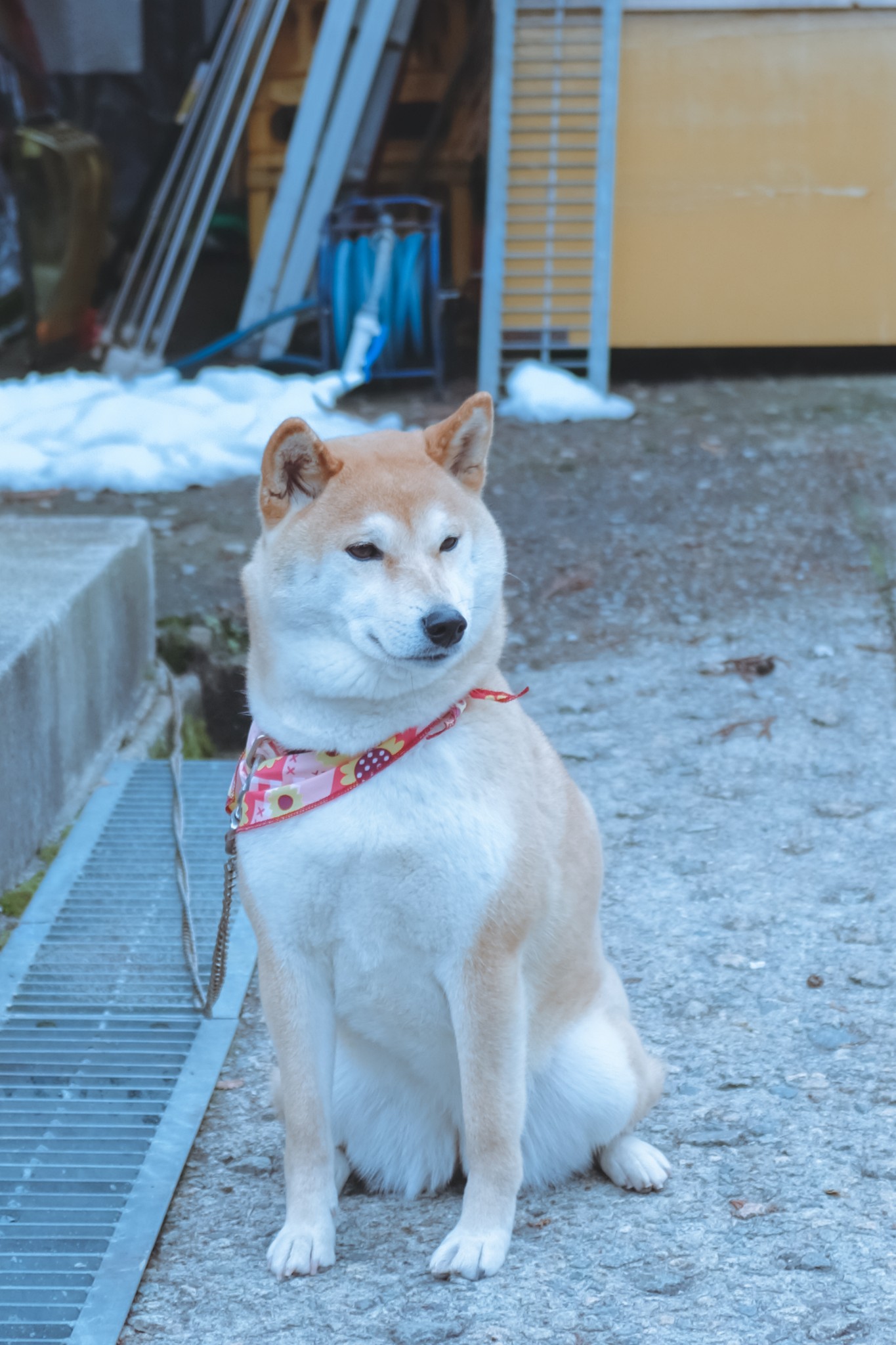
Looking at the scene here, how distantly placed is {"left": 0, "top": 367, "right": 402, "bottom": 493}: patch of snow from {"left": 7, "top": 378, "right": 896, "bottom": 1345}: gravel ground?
0.22m

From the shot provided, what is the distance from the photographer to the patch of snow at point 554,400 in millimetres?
6293

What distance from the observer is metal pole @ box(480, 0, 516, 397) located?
6.38 m

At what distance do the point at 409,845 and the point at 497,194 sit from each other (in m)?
5.43

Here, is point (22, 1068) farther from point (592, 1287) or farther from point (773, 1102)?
point (773, 1102)

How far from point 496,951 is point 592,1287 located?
504mm

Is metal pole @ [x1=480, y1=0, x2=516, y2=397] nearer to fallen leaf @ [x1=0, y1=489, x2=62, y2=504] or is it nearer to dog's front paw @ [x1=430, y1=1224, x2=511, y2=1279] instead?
fallen leaf @ [x1=0, y1=489, x2=62, y2=504]

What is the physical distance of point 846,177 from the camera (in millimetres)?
6652

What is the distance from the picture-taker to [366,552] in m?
1.87

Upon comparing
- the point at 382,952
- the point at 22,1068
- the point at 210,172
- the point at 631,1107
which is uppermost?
the point at 210,172

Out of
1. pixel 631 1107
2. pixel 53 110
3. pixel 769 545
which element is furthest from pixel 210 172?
pixel 631 1107

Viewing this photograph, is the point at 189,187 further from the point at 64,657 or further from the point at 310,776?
the point at 310,776

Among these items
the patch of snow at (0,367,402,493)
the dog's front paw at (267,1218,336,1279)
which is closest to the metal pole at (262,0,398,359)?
the patch of snow at (0,367,402,493)

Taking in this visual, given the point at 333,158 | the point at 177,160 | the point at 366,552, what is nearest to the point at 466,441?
the point at 366,552

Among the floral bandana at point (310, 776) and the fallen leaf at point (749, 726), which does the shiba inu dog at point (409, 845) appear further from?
the fallen leaf at point (749, 726)
